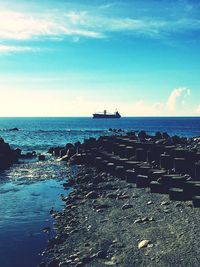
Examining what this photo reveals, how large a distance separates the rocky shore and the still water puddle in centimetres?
52

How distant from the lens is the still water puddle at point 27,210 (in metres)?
12.2

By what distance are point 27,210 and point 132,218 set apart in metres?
5.08

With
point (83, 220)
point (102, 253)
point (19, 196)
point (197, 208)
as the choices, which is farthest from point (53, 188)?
point (102, 253)

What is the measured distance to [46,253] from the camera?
1203 centimetres

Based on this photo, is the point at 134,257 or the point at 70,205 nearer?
the point at 134,257

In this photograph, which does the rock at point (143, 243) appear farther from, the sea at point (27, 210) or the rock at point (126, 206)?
the rock at point (126, 206)

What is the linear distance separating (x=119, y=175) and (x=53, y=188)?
3893 millimetres

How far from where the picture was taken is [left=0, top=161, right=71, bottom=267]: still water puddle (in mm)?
12195

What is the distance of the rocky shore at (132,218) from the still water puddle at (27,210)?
522 mm

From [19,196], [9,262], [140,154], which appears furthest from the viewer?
[140,154]

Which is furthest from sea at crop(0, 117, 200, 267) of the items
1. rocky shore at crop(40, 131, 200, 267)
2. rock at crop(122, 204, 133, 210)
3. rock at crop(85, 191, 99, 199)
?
rock at crop(122, 204, 133, 210)

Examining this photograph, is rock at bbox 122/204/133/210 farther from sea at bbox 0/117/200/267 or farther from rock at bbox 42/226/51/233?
rock at bbox 42/226/51/233

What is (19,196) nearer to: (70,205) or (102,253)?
(70,205)

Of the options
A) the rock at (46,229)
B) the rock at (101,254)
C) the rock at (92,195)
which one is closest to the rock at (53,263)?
the rock at (101,254)
